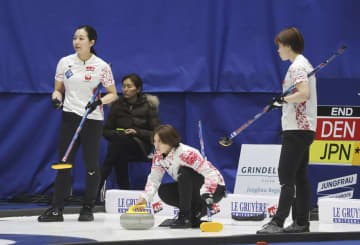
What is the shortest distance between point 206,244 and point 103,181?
243 centimetres

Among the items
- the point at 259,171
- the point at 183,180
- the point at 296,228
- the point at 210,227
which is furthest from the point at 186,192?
the point at 259,171

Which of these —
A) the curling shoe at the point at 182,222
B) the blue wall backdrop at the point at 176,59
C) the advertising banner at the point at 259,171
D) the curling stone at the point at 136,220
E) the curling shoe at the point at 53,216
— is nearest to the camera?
the curling stone at the point at 136,220

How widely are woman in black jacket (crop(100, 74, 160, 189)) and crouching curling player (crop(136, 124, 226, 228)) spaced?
4.97ft

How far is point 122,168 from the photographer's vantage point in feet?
20.0

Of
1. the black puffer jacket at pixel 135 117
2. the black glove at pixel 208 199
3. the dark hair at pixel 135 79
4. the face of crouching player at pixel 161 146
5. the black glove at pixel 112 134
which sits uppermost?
the dark hair at pixel 135 79

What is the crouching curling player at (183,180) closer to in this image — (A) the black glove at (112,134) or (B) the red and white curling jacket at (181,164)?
(B) the red and white curling jacket at (181,164)

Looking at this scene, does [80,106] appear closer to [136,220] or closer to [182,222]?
[136,220]

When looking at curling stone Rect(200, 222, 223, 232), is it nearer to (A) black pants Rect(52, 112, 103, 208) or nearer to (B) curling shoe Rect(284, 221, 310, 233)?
(B) curling shoe Rect(284, 221, 310, 233)

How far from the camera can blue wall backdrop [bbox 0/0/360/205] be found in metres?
6.45

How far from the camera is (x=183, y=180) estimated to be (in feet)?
14.2

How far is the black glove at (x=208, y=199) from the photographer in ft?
13.8

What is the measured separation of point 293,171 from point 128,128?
7.81ft

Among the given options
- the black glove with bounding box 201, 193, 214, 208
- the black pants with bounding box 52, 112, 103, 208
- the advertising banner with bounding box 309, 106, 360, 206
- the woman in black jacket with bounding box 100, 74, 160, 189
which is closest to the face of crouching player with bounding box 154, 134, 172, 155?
the black glove with bounding box 201, 193, 214, 208

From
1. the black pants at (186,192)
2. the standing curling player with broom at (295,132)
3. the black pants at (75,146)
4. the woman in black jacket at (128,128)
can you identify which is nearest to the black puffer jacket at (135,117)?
the woman in black jacket at (128,128)
